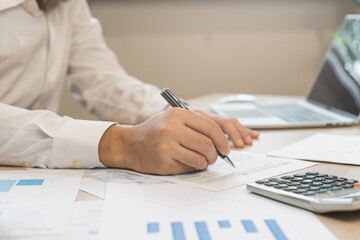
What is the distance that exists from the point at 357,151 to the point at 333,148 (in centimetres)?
4

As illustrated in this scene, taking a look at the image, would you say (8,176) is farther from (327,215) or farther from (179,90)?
(179,90)

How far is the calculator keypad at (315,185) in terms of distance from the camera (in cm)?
55

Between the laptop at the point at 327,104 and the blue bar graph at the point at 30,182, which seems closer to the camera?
the blue bar graph at the point at 30,182

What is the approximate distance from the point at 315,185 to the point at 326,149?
0.28 metres

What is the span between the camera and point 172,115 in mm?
699

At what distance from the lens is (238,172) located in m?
0.70

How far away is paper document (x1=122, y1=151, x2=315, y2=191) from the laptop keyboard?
1.26ft

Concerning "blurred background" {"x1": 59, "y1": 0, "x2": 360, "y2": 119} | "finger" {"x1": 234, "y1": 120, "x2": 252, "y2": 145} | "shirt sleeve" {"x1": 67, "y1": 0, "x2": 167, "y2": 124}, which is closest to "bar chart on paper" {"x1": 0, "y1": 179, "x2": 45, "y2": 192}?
"finger" {"x1": 234, "y1": 120, "x2": 252, "y2": 145}

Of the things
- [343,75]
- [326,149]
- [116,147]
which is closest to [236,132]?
Answer: [326,149]

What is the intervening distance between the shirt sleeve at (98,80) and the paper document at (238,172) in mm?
471

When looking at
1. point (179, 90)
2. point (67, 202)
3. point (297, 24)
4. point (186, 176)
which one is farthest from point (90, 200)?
point (297, 24)

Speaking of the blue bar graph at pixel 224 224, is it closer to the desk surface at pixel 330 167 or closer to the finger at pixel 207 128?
the desk surface at pixel 330 167

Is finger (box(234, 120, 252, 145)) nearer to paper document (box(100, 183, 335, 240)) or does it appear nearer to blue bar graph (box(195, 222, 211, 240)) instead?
paper document (box(100, 183, 335, 240))

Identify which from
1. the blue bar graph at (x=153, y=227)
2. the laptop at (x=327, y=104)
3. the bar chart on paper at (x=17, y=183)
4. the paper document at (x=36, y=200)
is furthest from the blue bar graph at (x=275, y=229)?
the laptop at (x=327, y=104)
